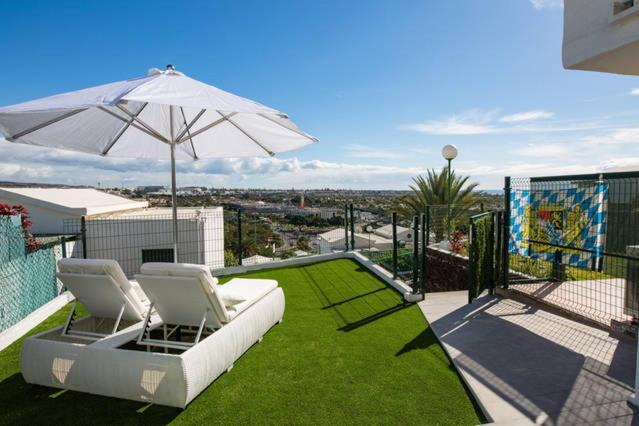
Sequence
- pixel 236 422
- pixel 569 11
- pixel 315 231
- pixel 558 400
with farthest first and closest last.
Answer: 1. pixel 315 231
2. pixel 569 11
3. pixel 558 400
4. pixel 236 422

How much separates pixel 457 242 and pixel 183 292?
7.51 meters

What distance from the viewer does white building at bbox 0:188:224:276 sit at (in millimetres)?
8883

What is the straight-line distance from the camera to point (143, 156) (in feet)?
21.3

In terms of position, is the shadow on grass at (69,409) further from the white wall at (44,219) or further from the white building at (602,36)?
the white wall at (44,219)

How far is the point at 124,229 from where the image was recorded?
10031 mm

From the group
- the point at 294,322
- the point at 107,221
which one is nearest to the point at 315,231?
the point at 107,221

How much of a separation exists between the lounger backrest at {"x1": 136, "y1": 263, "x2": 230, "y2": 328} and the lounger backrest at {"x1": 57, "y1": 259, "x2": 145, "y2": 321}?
1.18 ft

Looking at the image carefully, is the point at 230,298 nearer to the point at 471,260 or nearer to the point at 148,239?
the point at 471,260

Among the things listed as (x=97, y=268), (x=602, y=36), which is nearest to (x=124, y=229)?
(x=97, y=268)

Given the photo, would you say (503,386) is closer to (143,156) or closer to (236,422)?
(236,422)

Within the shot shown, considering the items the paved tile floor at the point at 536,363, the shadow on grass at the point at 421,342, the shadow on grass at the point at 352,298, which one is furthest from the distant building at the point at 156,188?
the paved tile floor at the point at 536,363

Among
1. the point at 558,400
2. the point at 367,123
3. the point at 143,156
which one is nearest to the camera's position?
the point at 558,400

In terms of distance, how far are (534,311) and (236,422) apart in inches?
182

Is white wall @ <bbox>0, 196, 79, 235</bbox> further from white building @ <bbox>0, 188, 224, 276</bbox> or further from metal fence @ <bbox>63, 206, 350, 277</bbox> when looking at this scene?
metal fence @ <bbox>63, 206, 350, 277</bbox>
